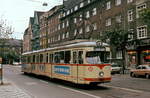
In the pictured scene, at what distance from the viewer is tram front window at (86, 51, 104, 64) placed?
15.9 m

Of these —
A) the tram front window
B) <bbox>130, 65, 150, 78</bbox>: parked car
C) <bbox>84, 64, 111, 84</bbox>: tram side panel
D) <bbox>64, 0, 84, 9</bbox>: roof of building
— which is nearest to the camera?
<bbox>84, 64, 111, 84</bbox>: tram side panel

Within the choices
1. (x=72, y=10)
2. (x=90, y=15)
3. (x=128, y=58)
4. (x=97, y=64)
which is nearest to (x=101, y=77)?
(x=97, y=64)

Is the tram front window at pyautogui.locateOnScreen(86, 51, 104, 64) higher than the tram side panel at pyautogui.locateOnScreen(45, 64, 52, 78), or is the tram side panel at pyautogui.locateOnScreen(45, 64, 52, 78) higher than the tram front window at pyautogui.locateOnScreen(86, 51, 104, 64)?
the tram front window at pyautogui.locateOnScreen(86, 51, 104, 64)

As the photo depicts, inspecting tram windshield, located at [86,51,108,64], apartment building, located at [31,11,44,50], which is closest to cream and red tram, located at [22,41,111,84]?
tram windshield, located at [86,51,108,64]

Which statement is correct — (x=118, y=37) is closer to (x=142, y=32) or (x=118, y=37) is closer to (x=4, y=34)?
(x=142, y=32)

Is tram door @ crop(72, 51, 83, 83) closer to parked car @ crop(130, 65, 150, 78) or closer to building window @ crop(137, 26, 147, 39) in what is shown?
parked car @ crop(130, 65, 150, 78)

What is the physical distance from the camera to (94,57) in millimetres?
16078

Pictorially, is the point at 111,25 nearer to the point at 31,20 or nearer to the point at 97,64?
the point at 97,64

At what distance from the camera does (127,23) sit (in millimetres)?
40125

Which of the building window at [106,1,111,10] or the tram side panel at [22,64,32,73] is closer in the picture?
the tram side panel at [22,64,32,73]

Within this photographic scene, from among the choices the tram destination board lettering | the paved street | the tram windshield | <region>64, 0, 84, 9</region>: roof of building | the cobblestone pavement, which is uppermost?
<region>64, 0, 84, 9</region>: roof of building

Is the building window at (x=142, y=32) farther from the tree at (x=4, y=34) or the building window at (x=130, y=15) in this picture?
the tree at (x=4, y=34)

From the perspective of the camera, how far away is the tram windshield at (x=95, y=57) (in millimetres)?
15914

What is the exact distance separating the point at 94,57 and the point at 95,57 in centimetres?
6
